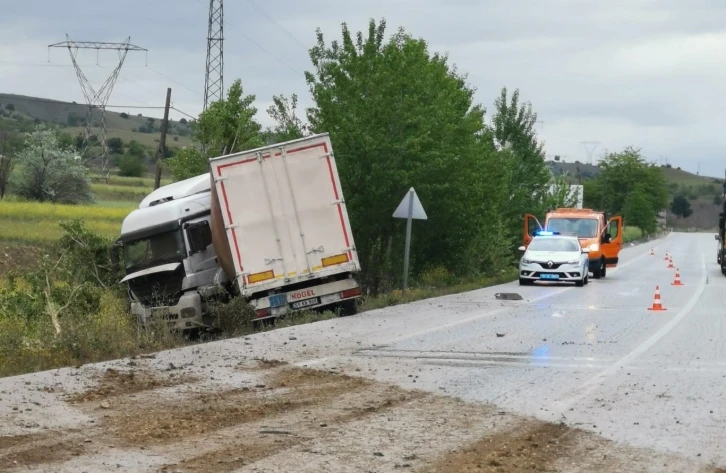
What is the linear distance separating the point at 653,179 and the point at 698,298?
5293 inches

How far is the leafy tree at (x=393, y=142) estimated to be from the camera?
3222 cm

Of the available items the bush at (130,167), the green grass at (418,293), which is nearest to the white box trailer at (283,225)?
the green grass at (418,293)

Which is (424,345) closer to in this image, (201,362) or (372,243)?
(201,362)

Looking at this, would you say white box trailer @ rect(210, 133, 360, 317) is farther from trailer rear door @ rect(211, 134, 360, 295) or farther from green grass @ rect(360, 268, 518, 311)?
green grass @ rect(360, 268, 518, 311)

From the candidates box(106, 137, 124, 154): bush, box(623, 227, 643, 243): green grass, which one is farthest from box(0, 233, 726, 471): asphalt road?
box(623, 227, 643, 243): green grass

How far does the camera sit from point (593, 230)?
44.1m

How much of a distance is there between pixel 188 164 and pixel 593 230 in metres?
16.0

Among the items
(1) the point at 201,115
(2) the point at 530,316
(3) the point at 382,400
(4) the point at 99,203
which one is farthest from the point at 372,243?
(4) the point at 99,203

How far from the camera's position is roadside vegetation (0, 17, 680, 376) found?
18.1m

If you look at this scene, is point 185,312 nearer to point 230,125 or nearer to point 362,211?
point 362,211

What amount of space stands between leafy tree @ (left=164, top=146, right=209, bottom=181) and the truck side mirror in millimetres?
13127

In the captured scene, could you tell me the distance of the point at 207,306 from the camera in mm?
21766

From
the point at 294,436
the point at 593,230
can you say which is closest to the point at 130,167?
the point at 593,230

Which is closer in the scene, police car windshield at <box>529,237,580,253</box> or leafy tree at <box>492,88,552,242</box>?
police car windshield at <box>529,237,580,253</box>
